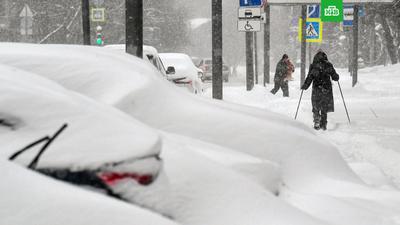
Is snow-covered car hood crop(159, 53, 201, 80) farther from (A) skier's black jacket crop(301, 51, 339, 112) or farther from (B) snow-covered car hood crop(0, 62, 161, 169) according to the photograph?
(B) snow-covered car hood crop(0, 62, 161, 169)

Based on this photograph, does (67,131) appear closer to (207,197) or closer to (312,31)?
(207,197)

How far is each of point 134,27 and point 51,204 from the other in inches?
336

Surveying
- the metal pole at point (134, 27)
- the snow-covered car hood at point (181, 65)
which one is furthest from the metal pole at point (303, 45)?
the metal pole at point (134, 27)

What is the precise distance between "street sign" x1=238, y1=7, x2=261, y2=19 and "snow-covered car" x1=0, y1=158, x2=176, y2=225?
1257 centimetres

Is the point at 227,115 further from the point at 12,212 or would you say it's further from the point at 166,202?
the point at 12,212

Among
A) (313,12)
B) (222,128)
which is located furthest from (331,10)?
(222,128)

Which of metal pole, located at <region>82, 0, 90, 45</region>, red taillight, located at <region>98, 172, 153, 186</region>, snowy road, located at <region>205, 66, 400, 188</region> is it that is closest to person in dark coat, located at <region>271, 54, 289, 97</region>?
snowy road, located at <region>205, 66, 400, 188</region>

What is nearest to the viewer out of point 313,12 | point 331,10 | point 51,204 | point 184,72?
point 51,204

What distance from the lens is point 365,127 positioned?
45.0 feet

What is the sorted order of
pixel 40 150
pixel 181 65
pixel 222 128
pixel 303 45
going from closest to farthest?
pixel 40 150 → pixel 222 128 → pixel 181 65 → pixel 303 45

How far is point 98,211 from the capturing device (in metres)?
2.76

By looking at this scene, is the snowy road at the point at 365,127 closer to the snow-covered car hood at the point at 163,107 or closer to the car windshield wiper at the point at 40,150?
the snow-covered car hood at the point at 163,107

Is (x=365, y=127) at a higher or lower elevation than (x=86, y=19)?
lower

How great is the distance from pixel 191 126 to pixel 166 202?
1284mm
